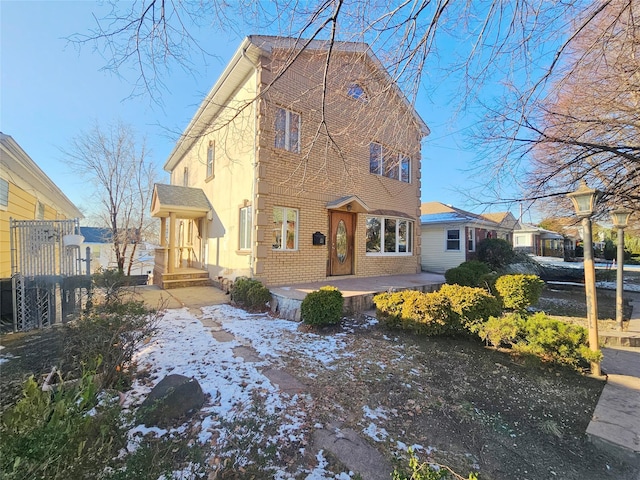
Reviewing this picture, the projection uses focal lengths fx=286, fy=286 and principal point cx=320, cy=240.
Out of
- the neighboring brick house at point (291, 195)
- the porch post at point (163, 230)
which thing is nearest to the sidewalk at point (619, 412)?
the neighboring brick house at point (291, 195)

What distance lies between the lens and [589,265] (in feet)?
14.2

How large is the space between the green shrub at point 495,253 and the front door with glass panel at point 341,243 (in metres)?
9.54

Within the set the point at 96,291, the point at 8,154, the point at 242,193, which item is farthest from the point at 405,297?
the point at 8,154

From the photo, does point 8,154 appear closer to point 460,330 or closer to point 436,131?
point 436,131

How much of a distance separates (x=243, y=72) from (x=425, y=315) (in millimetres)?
8695

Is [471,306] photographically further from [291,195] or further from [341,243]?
[291,195]

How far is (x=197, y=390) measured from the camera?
3107mm

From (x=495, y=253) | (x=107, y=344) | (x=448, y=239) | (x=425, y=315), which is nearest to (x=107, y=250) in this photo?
(x=107, y=344)

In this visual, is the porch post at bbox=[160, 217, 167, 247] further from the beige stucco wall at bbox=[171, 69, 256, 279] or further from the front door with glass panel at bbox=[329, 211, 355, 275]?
the front door with glass panel at bbox=[329, 211, 355, 275]

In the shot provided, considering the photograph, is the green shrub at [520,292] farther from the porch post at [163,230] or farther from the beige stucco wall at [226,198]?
the porch post at [163,230]

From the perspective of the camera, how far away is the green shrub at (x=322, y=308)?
588cm

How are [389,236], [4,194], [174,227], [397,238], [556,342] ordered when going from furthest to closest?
1. [397,238]
2. [389,236]
3. [174,227]
4. [4,194]
5. [556,342]

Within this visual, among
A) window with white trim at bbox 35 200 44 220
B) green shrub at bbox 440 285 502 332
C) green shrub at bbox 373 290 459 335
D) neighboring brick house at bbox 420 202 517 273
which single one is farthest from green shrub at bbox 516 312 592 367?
window with white trim at bbox 35 200 44 220

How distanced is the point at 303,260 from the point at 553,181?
7.16 m
